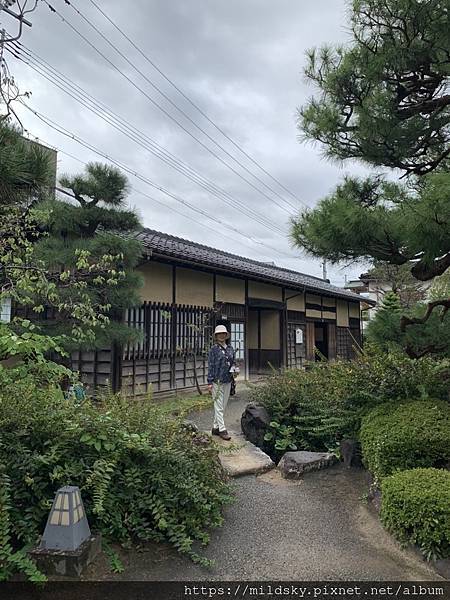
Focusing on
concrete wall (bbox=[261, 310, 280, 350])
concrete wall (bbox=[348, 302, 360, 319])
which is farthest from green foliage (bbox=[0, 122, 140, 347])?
concrete wall (bbox=[348, 302, 360, 319])

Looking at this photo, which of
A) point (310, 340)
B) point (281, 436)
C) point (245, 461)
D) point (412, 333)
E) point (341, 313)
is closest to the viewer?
point (412, 333)

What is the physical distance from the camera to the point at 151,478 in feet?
10.3

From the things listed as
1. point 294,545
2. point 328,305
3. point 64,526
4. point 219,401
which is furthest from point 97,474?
point 328,305

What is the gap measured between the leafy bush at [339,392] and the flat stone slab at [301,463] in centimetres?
39

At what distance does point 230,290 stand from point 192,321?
2050 millimetres

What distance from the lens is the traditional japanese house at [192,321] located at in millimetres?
8164

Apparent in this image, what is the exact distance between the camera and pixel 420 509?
289cm

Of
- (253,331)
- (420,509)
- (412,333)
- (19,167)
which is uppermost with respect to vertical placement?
(19,167)

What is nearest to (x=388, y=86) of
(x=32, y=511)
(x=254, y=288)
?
(x=32, y=511)

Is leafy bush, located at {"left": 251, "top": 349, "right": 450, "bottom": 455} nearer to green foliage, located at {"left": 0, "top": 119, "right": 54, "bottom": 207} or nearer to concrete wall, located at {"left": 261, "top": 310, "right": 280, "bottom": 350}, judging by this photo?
green foliage, located at {"left": 0, "top": 119, "right": 54, "bottom": 207}

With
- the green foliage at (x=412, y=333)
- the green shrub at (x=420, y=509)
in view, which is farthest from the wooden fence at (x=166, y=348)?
the green shrub at (x=420, y=509)

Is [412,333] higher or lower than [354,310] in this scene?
lower

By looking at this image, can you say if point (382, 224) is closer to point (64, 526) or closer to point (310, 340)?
point (64, 526)

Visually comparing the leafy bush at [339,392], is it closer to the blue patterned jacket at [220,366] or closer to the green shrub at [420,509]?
the blue patterned jacket at [220,366]
